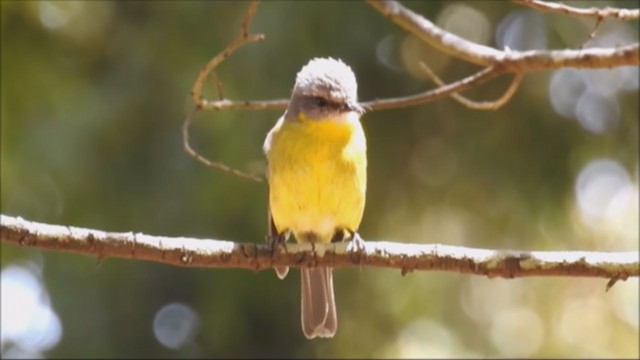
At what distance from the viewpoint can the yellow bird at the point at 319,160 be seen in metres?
3.64

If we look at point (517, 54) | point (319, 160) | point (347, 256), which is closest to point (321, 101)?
point (319, 160)

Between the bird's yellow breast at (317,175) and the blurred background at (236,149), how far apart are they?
0.50 m

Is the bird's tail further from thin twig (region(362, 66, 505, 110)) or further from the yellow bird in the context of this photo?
thin twig (region(362, 66, 505, 110))

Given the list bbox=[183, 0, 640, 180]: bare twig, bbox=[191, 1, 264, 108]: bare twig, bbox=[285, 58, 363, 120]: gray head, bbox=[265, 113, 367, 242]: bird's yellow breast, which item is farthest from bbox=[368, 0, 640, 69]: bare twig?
bbox=[191, 1, 264, 108]: bare twig

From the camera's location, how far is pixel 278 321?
14.5 feet

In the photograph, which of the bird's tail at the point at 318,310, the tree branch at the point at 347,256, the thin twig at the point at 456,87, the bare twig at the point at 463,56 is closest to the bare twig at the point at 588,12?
the bare twig at the point at 463,56

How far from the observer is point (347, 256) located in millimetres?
3000

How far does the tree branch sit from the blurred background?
1242mm

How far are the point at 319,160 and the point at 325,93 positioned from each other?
0.25 m

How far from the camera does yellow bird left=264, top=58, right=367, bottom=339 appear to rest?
3.64m

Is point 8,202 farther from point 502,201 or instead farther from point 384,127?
point 502,201

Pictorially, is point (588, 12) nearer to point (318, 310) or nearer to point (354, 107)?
point (354, 107)

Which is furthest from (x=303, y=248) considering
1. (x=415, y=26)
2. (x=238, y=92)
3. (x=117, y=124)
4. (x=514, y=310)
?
(x=514, y=310)

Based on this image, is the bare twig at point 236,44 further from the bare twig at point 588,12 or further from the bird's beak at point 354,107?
the bare twig at point 588,12
